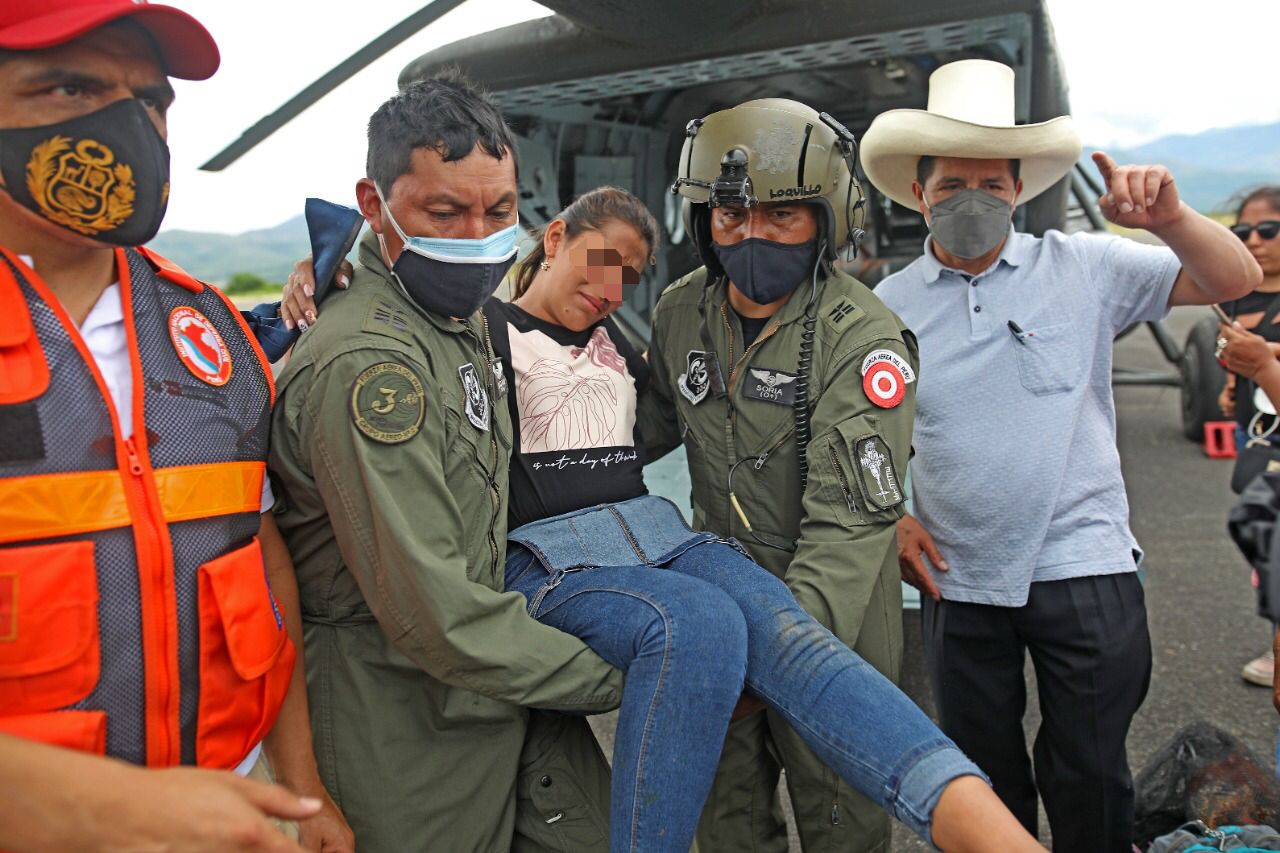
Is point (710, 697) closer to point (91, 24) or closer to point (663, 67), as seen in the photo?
point (91, 24)

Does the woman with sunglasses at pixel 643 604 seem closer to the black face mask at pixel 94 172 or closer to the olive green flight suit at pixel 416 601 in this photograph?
the olive green flight suit at pixel 416 601

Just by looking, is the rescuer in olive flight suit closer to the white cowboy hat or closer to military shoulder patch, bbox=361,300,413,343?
the white cowboy hat

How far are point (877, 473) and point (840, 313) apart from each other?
36cm

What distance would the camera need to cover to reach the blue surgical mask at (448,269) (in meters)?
1.53

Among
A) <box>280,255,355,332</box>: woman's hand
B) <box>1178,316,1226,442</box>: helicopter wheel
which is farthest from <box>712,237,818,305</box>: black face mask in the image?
<box>1178,316,1226,442</box>: helicopter wheel

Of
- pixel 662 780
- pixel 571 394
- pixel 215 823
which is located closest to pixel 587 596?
pixel 662 780

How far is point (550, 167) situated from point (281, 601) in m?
3.30

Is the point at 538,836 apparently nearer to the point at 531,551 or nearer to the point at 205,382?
the point at 531,551

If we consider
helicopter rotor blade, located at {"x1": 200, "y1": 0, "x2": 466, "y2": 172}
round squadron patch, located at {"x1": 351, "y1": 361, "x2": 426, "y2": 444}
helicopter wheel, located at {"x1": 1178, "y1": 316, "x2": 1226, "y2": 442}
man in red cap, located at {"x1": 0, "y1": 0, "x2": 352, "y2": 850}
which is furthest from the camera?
helicopter wheel, located at {"x1": 1178, "y1": 316, "x2": 1226, "y2": 442}

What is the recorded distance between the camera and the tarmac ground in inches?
130

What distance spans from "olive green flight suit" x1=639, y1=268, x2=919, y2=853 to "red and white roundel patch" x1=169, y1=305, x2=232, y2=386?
104 cm

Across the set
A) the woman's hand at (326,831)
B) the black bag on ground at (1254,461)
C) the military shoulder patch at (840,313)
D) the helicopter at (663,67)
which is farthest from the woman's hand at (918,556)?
the black bag on ground at (1254,461)

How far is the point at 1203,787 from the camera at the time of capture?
90.4 inches

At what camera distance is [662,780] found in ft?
4.65
